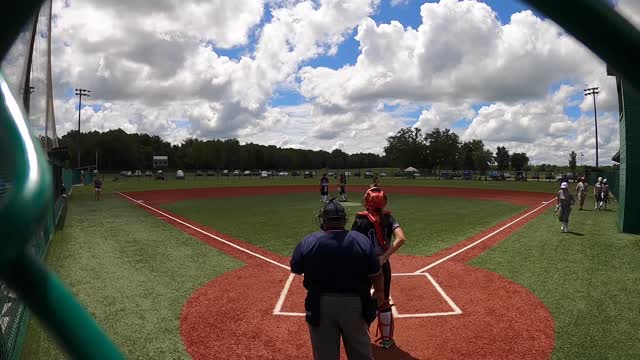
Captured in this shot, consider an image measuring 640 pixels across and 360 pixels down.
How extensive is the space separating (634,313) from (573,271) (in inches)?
102

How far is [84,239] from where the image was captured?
1378 cm

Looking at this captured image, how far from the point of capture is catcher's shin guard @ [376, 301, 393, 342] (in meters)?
6.00

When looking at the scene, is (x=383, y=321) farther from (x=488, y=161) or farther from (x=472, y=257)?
(x=488, y=161)

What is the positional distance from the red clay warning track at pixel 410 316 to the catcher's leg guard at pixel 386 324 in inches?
6.9

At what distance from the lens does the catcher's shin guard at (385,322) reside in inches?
236

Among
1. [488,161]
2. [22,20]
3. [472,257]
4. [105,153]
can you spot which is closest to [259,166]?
[105,153]

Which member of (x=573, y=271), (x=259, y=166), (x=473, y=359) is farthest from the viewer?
(x=259, y=166)

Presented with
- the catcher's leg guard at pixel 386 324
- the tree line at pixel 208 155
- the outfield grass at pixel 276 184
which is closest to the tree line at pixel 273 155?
the tree line at pixel 208 155

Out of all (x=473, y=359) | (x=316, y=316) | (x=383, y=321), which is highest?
(x=316, y=316)

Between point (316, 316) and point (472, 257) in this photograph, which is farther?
point (472, 257)

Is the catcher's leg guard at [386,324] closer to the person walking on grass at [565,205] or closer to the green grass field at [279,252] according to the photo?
the green grass field at [279,252]

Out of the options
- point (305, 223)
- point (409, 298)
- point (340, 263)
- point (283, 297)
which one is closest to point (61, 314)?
point (340, 263)

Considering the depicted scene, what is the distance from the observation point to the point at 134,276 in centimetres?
948

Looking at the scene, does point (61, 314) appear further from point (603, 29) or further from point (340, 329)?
point (340, 329)
